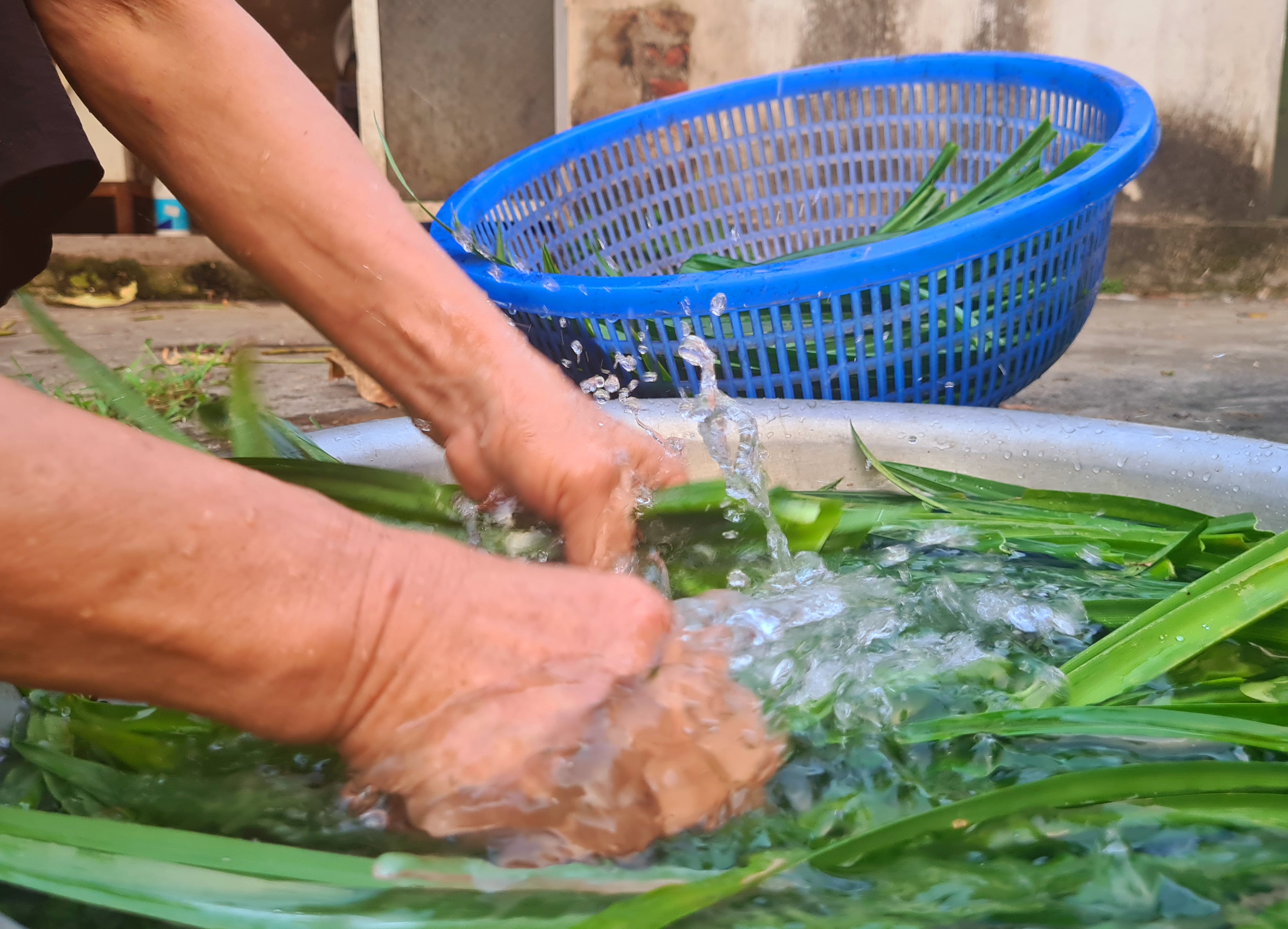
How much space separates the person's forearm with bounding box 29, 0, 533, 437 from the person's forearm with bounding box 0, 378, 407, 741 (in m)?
0.44

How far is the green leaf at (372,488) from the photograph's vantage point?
3.68 feet

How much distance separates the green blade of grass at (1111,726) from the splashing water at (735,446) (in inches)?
A: 11.3

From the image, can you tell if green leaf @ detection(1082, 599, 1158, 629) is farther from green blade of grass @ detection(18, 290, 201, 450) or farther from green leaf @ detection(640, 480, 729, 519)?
green blade of grass @ detection(18, 290, 201, 450)

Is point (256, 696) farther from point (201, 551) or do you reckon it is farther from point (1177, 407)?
point (1177, 407)

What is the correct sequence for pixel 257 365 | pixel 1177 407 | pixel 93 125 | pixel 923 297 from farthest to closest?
pixel 93 125 < pixel 1177 407 < pixel 923 297 < pixel 257 365

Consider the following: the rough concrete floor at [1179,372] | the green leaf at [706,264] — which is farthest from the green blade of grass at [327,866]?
the rough concrete floor at [1179,372]

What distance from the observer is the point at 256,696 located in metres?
0.68

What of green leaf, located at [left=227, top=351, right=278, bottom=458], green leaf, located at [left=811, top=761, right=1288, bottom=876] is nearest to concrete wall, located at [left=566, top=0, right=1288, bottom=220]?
green leaf, located at [left=227, top=351, right=278, bottom=458]

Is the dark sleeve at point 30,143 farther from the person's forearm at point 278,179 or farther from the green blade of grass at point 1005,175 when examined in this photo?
the green blade of grass at point 1005,175

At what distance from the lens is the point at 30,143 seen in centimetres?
102

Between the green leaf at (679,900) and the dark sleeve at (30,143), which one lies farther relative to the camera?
the dark sleeve at (30,143)

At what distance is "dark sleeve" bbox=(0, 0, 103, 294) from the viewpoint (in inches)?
39.4

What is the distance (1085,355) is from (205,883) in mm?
3545

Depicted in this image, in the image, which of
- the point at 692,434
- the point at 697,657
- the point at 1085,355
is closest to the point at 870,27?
the point at 1085,355
